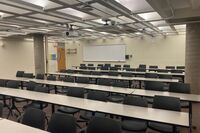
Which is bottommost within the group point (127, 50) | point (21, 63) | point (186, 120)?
point (186, 120)

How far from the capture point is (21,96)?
4.15 m

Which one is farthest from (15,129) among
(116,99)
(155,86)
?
(155,86)

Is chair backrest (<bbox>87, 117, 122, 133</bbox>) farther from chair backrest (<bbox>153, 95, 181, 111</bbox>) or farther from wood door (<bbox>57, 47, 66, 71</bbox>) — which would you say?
wood door (<bbox>57, 47, 66, 71</bbox>)

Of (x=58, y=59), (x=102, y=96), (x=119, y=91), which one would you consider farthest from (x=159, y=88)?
(x=58, y=59)

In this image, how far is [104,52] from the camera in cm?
1307

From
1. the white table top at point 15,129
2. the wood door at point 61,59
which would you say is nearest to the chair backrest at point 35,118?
the white table top at point 15,129

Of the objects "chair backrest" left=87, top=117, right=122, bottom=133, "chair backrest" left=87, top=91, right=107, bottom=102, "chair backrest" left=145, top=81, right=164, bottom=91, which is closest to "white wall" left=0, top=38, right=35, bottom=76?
Result: "chair backrest" left=87, top=91, right=107, bottom=102

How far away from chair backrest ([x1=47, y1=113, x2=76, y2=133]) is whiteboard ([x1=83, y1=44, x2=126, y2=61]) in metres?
10.1

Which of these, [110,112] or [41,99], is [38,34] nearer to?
[41,99]

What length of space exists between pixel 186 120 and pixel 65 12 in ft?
13.3

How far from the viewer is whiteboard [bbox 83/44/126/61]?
12.4 metres

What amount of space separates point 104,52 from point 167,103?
996 cm

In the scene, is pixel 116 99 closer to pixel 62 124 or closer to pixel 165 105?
pixel 165 105

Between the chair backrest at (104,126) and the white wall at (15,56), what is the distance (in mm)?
9537
